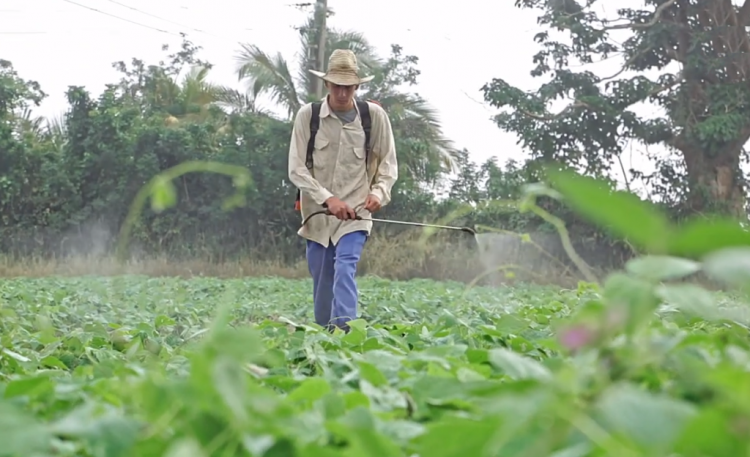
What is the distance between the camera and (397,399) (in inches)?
41.6

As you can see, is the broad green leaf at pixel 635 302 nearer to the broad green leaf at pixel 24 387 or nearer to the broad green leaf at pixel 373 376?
the broad green leaf at pixel 373 376

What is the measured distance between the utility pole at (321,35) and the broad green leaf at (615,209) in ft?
64.2

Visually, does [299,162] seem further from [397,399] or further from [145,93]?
[145,93]

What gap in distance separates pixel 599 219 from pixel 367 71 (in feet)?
67.9

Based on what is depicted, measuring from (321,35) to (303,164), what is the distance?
16.6 m

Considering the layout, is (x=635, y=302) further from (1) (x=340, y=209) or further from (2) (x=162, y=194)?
(1) (x=340, y=209)

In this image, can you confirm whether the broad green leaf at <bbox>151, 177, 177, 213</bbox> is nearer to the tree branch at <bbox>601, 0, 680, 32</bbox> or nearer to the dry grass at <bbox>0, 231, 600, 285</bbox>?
the dry grass at <bbox>0, 231, 600, 285</bbox>

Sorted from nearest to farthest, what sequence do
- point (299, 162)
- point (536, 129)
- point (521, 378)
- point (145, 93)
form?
1. point (521, 378)
2. point (299, 162)
3. point (536, 129)
4. point (145, 93)

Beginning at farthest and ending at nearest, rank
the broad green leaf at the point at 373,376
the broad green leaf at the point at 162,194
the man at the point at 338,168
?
1. the man at the point at 338,168
2. the broad green leaf at the point at 373,376
3. the broad green leaf at the point at 162,194

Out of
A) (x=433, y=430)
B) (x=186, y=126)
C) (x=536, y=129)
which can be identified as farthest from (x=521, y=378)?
(x=186, y=126)

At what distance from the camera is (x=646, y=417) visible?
559 millimetres

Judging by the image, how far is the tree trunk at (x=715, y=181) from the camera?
16750 millimetres

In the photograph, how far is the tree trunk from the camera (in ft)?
55.0

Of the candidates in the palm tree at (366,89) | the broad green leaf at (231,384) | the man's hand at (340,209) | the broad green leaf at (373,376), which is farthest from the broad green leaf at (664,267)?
the palm tree at (366,89)
